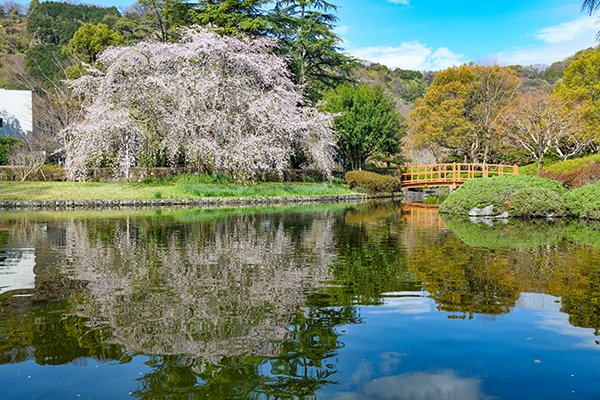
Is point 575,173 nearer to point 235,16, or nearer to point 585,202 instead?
point 585,202

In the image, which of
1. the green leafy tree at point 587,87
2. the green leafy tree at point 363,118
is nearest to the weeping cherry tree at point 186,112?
the green leafy tree at point 363,118

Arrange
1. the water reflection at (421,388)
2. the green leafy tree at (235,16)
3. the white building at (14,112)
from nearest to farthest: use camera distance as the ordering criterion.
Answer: the water reflection at (421,388), the green leafy tree at (235,16), the white building at (14,112)

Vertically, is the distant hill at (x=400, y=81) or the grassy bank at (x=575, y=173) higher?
the distant hill at (x=400, y=81)

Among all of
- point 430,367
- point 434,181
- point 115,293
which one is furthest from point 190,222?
point 434,181

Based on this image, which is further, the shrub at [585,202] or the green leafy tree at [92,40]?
the green leafy tree at [92,40]

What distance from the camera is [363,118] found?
36.4 metres

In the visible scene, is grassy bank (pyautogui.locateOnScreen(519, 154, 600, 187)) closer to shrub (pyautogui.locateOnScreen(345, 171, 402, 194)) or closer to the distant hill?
shrub (pyautogui.locateOnScreen(345, 171, 402, 194))

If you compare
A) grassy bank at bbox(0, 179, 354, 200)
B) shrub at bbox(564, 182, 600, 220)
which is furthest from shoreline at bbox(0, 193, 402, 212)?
shrub at bbox(564, 182, 600, 220)

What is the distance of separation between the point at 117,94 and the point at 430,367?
27.6 m

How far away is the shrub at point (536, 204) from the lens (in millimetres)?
19469

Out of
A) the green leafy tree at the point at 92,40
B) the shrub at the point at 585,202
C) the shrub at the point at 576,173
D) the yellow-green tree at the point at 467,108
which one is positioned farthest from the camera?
the yellow-green tree at the point at 467,108

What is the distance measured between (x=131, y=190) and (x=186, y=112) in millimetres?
5109

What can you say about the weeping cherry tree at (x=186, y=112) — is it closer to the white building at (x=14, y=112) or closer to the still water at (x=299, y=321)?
the still water at (x=299, y=321)

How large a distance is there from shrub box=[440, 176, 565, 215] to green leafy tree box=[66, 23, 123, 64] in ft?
89.5
